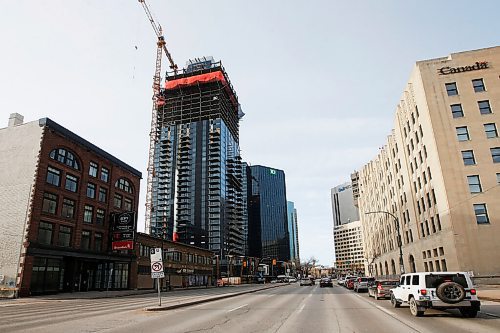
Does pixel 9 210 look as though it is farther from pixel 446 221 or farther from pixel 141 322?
pixel 446 221

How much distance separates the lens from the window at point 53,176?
37875 mm

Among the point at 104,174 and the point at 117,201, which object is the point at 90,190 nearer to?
the point at 104,174

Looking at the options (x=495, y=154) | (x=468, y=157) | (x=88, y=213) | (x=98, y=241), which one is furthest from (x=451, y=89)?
(x=98, y=241)

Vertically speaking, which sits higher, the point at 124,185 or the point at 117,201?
the point at 124,185

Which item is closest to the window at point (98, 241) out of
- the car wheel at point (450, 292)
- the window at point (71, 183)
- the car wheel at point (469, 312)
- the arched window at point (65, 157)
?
the window at point (71, 183)

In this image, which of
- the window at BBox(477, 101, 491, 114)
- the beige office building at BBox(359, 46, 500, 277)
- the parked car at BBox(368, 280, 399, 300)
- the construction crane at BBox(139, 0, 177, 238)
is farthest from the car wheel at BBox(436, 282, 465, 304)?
the construction crane at BBox(139, 0, 177, 238)

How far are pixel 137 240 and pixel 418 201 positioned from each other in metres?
41.7

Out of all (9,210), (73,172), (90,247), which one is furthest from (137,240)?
(9,210)

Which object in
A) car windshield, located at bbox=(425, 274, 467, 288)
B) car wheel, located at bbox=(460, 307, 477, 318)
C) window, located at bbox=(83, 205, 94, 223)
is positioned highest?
window, located at bbox=(83, 205, 94, 223)

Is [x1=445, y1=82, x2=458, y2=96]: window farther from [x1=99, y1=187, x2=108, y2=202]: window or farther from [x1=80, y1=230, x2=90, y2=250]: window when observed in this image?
[x1=80, y1=230, x2=90, y2=250]: window

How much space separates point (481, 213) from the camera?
129ft

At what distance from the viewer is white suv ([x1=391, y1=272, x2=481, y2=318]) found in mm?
12945

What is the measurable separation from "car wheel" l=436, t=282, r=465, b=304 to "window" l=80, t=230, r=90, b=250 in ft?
131

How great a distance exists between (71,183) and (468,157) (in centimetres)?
4707
